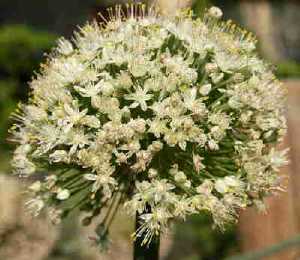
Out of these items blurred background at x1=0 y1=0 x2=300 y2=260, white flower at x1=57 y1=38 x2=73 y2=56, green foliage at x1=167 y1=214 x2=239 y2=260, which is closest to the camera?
white flower at x1=57 y1=38 x2=73 y2=56

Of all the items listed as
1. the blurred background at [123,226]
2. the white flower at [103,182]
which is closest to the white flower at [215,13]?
the blurred background at [123,226]

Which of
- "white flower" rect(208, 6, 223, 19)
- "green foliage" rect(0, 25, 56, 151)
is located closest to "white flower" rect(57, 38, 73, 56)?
"white flower" rect(208, 6, 223, 19)

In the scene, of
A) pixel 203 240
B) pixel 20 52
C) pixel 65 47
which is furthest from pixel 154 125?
pixel 20 52

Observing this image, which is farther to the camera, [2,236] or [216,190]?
[2,236]

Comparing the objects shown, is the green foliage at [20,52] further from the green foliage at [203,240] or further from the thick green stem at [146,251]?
the thick green stem at [146,251]

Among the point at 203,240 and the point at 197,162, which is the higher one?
the point at 203,240

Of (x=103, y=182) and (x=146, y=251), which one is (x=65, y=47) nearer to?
(x=103, y=182)

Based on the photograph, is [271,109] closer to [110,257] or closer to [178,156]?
[178,156]

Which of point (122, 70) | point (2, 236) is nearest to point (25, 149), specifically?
point (122, 70)

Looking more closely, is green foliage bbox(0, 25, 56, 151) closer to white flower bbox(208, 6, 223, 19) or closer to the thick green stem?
white flower bbox(208, 6, 223, 19)
